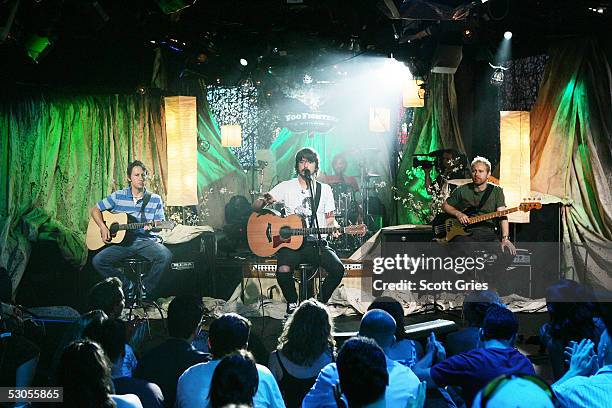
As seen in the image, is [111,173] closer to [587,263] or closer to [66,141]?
[66,141]

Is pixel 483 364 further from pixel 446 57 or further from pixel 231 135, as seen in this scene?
pixel 231 135

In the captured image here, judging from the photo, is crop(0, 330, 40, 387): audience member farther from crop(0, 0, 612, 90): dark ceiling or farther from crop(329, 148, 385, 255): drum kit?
crop(329, 148, 385, 255): drum kit

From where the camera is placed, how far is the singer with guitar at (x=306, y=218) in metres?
8.27

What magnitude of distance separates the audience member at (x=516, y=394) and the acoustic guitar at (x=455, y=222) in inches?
281

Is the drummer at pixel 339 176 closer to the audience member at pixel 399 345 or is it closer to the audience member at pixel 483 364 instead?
the audience member at pixel 399 345

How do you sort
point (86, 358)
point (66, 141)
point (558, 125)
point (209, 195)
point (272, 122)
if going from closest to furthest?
point (86, 358)
point (558, 125)
point (66, 141)
point (209, 195)
point (272, 122)

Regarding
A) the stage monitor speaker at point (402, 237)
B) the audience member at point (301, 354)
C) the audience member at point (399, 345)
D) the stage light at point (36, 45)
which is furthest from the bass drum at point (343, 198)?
the audience member at point (301, 354)

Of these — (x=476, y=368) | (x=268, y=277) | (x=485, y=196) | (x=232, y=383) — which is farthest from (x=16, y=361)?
(x=268, y=277)

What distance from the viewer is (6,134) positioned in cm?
1126

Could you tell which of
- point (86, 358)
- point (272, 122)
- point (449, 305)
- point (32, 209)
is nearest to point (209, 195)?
point (272, 122)

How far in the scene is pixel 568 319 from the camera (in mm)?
4148

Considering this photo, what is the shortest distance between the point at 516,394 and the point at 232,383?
108 cm

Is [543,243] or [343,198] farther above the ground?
[343,198]

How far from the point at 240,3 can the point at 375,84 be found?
5.26 m
